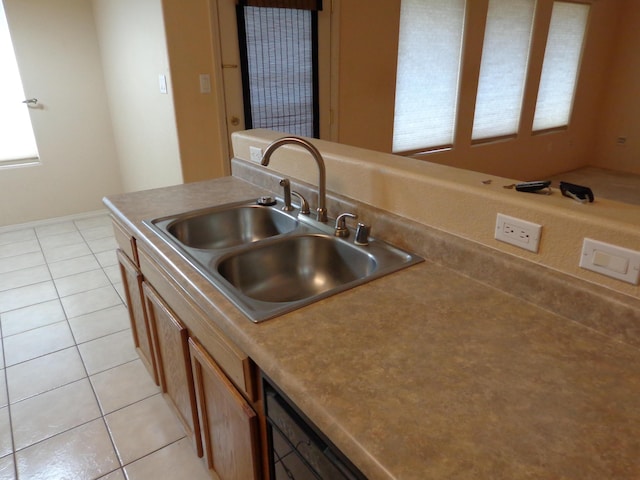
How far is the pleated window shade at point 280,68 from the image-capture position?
308cm

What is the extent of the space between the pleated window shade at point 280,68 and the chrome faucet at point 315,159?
186 cm

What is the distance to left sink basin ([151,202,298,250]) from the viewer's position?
5.69ft

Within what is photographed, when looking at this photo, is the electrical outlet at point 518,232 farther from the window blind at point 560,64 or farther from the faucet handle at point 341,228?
the window blind at point 560,64

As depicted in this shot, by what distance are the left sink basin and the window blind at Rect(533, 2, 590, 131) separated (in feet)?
16.9

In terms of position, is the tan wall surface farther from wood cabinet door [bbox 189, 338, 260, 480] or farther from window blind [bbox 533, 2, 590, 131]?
Answer: window blind [bbox 533, 2, 590, 131]

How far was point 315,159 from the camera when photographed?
152cm

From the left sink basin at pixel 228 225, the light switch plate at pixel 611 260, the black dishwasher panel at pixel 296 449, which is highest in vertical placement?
the light switch plate at pixel 611 260

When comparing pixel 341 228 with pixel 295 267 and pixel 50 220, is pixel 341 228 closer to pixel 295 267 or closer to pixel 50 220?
pixel 295 267

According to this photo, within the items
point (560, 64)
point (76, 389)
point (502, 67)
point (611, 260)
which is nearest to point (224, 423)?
point (611, 260)

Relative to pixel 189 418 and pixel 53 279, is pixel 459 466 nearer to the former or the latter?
pixel 189 418

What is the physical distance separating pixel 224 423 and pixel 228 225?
85 cm

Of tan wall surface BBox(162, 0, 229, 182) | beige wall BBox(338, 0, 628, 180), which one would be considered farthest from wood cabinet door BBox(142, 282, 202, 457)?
beige wall BBox(338, 0, 628, 180)

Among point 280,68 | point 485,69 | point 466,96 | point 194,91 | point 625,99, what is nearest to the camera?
point 194,91

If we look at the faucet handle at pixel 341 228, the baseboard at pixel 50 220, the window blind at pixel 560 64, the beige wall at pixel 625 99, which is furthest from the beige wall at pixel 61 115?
the beige wall at pixel 625 99
